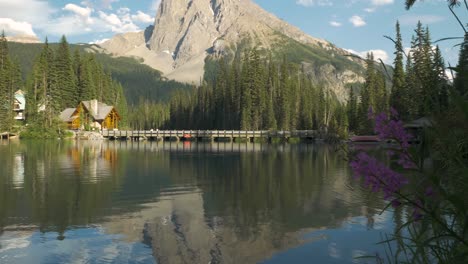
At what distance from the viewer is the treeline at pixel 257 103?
9144 cm

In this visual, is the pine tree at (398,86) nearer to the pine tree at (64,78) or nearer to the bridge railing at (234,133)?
the bridge railing at (234,133)

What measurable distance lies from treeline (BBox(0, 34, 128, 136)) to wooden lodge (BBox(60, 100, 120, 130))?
9.77 ft

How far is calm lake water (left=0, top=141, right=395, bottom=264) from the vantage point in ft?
31.7

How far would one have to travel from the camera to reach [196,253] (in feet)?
32.1

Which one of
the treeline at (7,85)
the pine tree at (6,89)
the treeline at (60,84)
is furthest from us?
the treeline at (60,84)

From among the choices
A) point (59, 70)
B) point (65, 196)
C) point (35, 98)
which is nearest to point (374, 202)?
point (65, 196)

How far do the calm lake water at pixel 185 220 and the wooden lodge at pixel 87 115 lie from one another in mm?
63217

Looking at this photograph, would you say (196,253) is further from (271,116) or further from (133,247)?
(271,116)

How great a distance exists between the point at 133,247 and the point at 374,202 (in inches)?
387

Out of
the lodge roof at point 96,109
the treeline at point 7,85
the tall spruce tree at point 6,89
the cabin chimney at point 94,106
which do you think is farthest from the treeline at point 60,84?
the cabin chimney at point 94,106

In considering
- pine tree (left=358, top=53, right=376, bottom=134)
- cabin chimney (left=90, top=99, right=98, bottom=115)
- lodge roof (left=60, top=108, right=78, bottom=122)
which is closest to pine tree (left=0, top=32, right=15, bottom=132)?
lodge roof (left=60, top=108, right=78, bottom=122)

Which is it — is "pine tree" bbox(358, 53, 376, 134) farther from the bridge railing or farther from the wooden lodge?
the wooden lodge

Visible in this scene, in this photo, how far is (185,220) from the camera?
13.1m

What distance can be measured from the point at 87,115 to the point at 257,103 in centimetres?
3490
